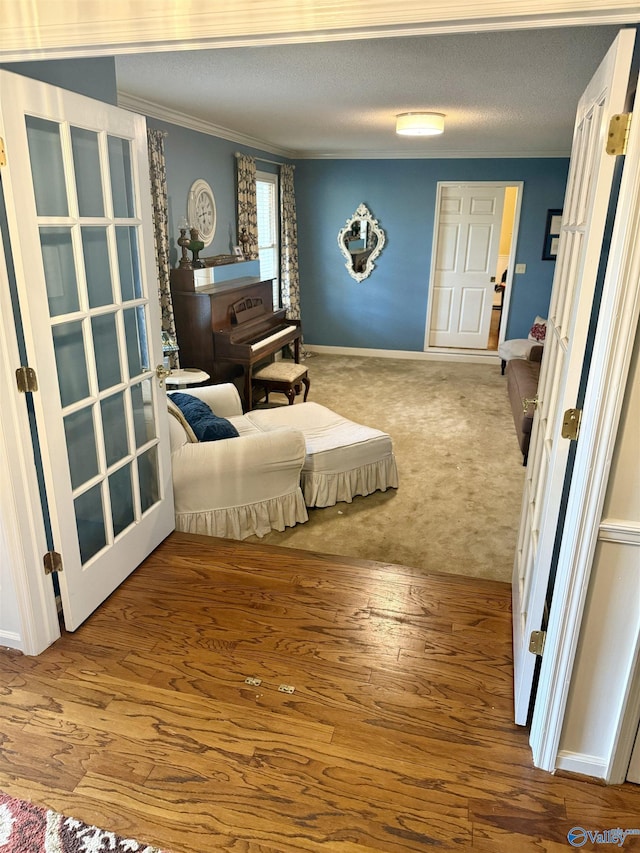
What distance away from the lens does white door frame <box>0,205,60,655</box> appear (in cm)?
183

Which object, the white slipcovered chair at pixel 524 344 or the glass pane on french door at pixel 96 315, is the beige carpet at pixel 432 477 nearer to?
the white slipcovered chair at pixel 524 344

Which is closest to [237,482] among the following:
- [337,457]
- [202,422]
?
[202,422]

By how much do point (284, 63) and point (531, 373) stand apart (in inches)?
131

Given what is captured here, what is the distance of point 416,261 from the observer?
7242 mm

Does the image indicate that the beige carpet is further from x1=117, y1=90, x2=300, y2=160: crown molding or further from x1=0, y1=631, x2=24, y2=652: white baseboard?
x1=117, y1=90, x2=300, y2=160: crown molding

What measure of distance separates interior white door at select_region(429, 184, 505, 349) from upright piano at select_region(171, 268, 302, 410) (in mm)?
2864

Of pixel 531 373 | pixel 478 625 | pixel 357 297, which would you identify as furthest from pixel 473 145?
pixel 478 625

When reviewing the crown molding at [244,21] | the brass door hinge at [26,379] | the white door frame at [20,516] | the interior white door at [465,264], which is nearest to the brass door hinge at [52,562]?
the white door frame at [20,516]

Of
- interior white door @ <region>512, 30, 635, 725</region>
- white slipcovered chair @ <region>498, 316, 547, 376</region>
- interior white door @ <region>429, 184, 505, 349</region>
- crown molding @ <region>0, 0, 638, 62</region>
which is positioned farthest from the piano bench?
crown molding @ <region>0, 0, 638, 62</region>

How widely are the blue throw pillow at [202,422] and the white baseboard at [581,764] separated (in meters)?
2.21

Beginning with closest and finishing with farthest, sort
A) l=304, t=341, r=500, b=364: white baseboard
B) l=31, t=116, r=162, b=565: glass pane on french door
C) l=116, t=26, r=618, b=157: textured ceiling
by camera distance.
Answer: l=31, t=116, r=162, b=565: glass pane on french door, l=116, t=26, r=618, b=157: textured ceiling, l=304, t=341, r=500, b=364: white baseboard

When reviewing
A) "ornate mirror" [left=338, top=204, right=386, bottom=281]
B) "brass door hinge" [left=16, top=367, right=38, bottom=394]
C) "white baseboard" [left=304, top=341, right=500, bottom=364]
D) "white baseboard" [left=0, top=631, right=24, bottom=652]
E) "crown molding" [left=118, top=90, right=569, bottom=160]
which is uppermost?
"crown molding" [left=118, top=90, right=569, bottom=160]

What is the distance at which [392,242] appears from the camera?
724cm

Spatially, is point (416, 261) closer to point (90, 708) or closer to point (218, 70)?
point (218, 70)
